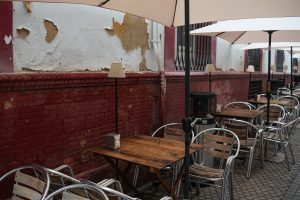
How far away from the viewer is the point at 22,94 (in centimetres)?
329

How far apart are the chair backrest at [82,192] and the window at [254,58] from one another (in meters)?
10.5

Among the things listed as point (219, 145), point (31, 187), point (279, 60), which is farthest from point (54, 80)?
point (279, 60)

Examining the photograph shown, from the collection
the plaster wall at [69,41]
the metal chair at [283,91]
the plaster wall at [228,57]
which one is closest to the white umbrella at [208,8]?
the plaster wall at [69,41]

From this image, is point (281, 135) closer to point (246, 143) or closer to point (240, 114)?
point (246, 143)

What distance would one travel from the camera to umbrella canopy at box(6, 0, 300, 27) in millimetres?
3229

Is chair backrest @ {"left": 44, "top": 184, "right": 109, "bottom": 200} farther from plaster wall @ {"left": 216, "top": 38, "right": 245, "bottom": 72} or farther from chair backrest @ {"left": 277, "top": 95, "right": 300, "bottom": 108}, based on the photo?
chair backrest @ {"left": 277, "top": 95, "right": 300, "bottom": 108}

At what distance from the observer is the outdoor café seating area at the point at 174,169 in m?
2.76

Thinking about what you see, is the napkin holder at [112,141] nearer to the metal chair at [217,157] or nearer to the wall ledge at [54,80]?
the wall ledge at [54,80]

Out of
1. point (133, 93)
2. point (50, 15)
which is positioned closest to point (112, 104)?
point (133, 93)

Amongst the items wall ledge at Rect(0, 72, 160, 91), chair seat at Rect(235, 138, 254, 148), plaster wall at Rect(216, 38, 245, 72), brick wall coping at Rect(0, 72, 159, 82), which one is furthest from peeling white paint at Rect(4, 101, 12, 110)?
plaster wall at Rect(216, 38, 245, 72)

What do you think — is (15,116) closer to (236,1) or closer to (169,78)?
(236,1)

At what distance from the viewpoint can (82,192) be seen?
248 centimetres

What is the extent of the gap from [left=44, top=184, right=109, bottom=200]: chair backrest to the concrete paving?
227cm

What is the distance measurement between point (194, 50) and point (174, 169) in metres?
4.04
